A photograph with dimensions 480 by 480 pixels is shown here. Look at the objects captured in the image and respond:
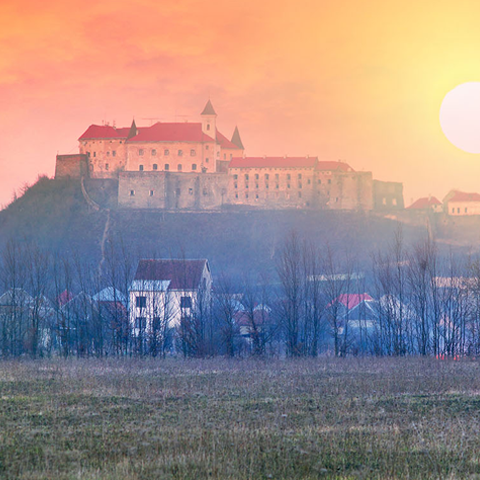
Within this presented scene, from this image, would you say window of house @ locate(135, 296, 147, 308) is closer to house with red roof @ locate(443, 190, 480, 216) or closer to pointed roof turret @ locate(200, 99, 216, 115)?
pointed roof turret @ locate(200, 99, 216, 115)

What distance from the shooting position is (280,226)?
8206 cm

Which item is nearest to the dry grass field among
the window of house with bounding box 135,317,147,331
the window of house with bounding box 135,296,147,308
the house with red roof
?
the window of house with bounding box 135,317,147,331

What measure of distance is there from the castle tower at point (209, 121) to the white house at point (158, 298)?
6046 centimetres

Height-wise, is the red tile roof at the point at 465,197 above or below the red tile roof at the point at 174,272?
above

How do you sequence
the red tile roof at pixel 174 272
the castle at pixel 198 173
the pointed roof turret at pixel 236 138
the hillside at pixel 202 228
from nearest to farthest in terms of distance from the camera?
the red tile roof at pixel 174 272, the hillside at pixel 202 228, the castle at pixel 198 173, the pointed roof turret at pixel 236 138

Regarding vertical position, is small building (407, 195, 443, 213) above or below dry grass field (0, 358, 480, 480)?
above

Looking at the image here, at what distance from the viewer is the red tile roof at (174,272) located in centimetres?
3319

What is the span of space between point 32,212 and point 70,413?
7451 cm

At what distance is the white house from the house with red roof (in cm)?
6867

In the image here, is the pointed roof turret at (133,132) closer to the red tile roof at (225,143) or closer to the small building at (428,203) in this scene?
the red tile roof at (225,143)

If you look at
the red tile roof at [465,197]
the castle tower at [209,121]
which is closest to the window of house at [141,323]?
the castle tower at [209,121]

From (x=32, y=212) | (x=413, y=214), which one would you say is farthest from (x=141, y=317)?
(x=413, y=214)

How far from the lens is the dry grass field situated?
8.32 meters

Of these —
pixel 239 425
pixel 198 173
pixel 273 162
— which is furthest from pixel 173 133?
pixel 239 425
